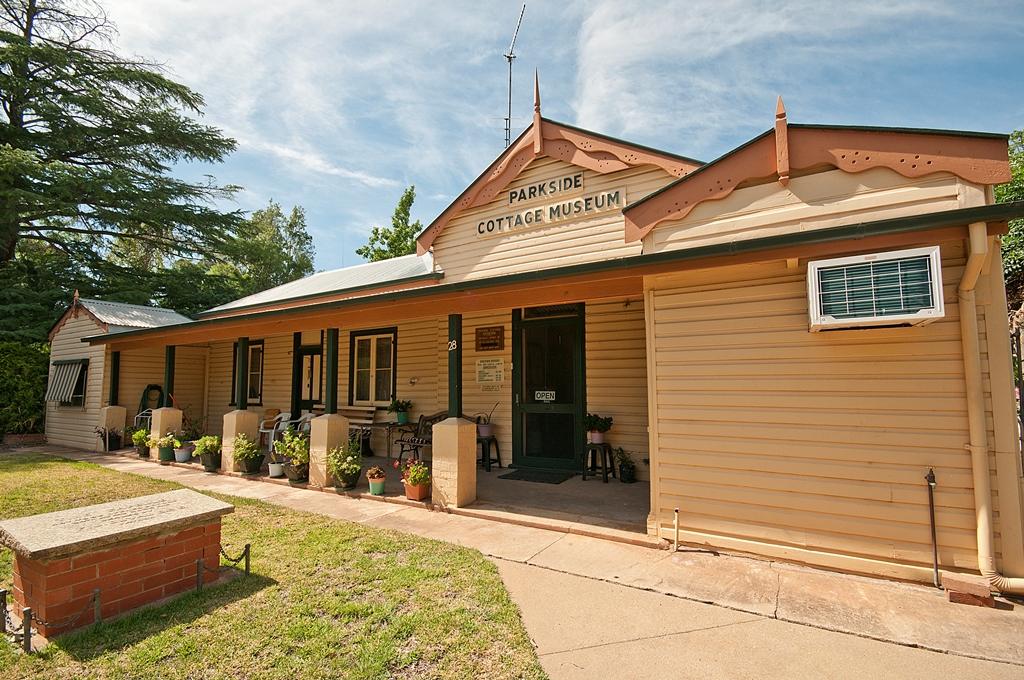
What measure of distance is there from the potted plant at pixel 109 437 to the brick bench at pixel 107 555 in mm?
9048

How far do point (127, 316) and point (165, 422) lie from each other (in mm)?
3759

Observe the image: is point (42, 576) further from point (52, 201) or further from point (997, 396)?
point (52, 201)

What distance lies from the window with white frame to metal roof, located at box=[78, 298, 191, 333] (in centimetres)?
412

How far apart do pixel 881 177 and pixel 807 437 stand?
6.61 ft

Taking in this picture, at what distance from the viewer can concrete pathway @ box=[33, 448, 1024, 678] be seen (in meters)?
2.48

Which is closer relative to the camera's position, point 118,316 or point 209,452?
point 209,452

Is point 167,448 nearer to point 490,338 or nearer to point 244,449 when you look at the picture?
point 244,449

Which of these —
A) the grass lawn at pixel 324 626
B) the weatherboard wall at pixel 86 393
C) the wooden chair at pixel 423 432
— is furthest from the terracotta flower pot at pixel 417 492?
the weatherboard wall at pixel 86 393

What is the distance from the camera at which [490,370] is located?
814 cm

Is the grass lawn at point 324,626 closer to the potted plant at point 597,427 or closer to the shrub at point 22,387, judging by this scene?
the potted plant at point 597,427

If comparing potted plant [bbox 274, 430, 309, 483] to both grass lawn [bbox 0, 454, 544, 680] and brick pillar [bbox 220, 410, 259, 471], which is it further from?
grass lawn [bbox 0, 454, 544, 680]

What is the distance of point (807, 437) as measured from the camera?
3736mm

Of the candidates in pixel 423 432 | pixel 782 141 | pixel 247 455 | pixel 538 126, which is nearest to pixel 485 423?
pixel 423 432

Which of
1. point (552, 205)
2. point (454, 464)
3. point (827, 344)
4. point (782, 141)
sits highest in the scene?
point (552, 205)
